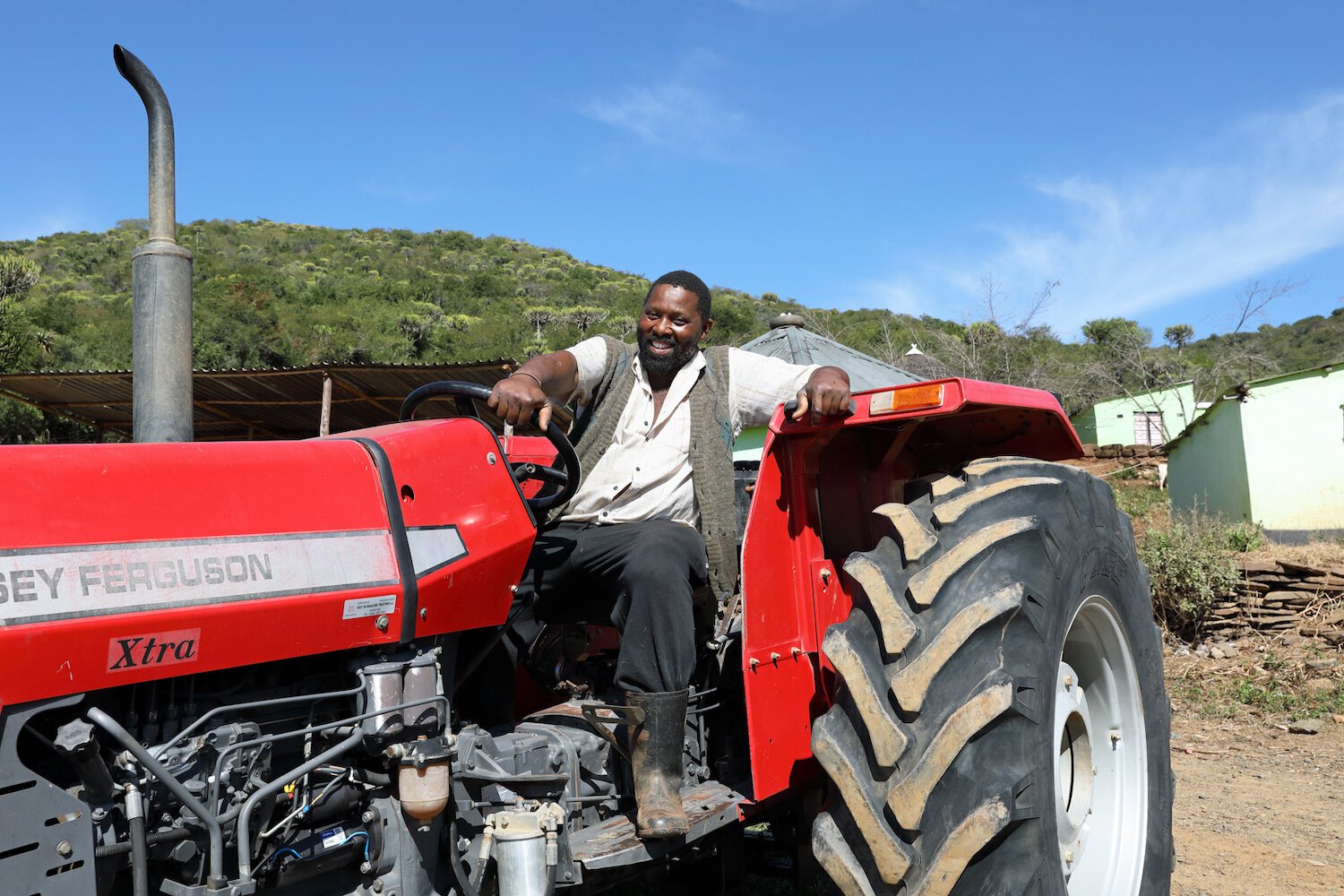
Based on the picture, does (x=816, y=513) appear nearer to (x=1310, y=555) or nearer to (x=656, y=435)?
(x=656, y=435)

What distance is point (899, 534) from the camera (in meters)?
2.49

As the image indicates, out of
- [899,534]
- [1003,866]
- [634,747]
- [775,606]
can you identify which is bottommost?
[1003,866]

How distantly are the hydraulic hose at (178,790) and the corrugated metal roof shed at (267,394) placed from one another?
872 cm

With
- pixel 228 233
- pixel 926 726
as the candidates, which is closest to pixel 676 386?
pixel 926 726

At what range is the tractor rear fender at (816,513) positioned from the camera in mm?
2588

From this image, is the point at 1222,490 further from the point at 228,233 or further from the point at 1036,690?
the point at 228,233

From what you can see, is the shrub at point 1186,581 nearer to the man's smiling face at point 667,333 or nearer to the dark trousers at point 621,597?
the man's smiling face at point 667,333

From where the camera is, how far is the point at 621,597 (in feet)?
8.59

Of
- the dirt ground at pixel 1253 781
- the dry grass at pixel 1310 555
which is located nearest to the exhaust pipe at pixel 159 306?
the dirt ground at pixel 1253 781

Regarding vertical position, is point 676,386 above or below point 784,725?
above

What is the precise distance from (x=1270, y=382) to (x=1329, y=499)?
171cm

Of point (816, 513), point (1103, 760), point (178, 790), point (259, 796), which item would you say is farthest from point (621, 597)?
point (1103, 760)

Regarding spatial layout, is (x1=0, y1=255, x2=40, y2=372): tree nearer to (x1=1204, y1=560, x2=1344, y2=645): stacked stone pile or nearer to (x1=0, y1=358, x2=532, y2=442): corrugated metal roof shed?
(x1=0, y1=358, x2=532, y2=442): corrugated metal roof shed

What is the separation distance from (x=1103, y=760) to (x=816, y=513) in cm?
109
